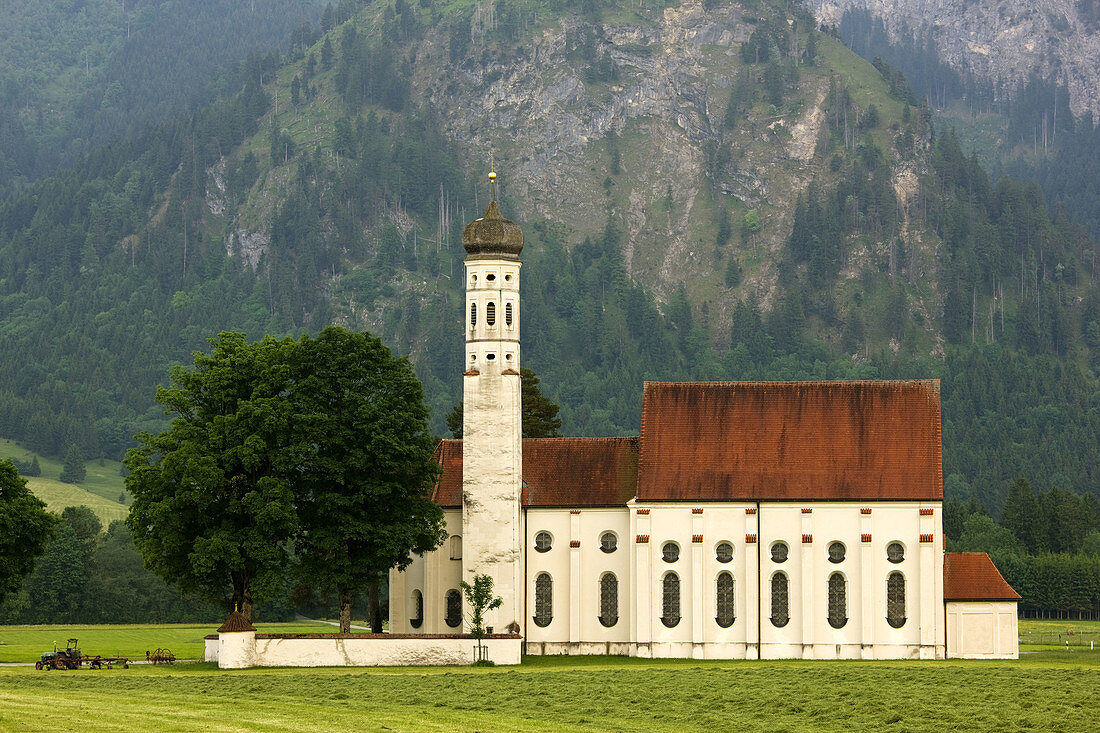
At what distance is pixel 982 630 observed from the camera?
82750 millimetres

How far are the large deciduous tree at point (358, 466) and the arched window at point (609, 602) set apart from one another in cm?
903

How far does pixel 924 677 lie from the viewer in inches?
2694

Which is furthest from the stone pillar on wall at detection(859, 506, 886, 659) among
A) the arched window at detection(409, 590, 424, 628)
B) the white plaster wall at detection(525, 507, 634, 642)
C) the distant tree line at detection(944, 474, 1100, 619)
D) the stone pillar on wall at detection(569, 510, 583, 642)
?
the distant tree line at detection(944, 474, 1100, 619)

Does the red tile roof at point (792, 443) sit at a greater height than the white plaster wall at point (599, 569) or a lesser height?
greater

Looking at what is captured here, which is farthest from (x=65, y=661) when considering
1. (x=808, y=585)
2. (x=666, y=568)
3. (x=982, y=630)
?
(x=982, y=630)

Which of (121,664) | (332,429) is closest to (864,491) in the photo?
(332,429)

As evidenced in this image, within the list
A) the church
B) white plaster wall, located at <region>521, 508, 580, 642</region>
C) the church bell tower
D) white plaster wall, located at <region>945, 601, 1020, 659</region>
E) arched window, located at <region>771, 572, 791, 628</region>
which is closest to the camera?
white plaster wall, located at <region>945, 601, 1020, 659</region>

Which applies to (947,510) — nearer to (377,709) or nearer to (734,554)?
(734,554)

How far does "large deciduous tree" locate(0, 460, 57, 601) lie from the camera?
7725 centimetres

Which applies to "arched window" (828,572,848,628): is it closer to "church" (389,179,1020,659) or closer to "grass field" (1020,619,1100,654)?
"church" (389,179,1020,659)

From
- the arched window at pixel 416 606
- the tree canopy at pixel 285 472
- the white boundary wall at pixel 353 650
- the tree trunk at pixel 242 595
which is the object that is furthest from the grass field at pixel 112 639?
the white boundary wall at pixel 353 650

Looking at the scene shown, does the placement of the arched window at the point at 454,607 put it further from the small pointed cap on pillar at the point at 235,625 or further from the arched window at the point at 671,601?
the small pointed cap on pillar at the point at 235,625

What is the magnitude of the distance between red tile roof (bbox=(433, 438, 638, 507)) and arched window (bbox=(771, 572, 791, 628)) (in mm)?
7901

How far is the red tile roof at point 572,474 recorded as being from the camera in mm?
86938
